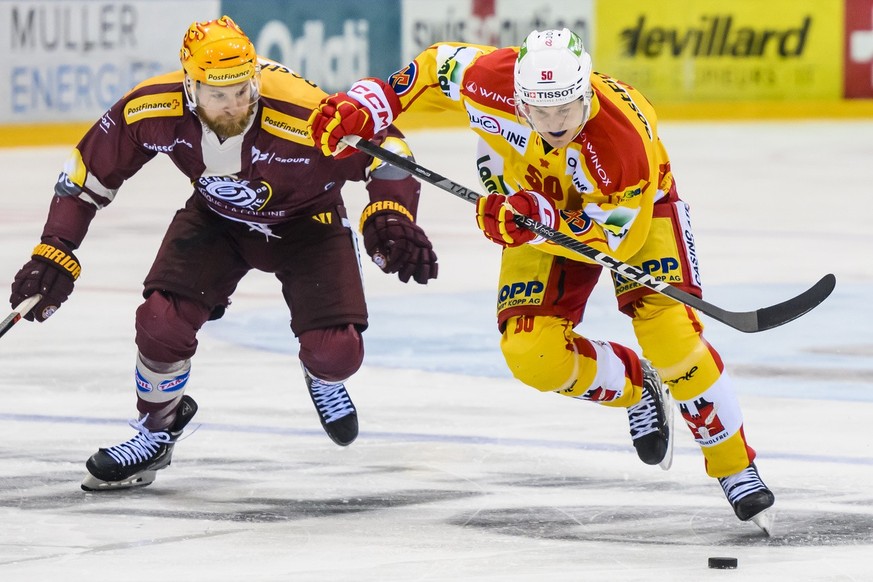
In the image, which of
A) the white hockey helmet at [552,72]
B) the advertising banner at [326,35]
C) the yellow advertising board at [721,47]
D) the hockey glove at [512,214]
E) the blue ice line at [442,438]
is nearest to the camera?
the white hockey helmet at [552,72]

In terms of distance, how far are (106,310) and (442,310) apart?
1.37m

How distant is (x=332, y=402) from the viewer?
5.06m

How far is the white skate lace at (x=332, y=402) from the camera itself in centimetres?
505

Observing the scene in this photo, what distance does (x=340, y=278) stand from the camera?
16.2 ft

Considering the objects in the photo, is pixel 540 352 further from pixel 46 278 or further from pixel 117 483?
pixel 46 278

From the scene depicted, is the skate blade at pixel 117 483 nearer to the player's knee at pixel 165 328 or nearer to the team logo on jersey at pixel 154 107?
the player's knee at pixel 165 328

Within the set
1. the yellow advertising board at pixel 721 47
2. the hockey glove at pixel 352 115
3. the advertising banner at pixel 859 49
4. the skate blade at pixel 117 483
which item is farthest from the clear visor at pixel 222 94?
the advertising banner at pixel 859 49

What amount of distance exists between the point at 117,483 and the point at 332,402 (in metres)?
0.68

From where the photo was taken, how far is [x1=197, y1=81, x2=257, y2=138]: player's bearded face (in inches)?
180

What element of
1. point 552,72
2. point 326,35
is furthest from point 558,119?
point 326,35

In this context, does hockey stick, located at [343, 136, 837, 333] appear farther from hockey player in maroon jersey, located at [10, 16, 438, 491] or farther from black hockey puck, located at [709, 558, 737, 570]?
black hockey puck, located at [709, 558, 737, 570]

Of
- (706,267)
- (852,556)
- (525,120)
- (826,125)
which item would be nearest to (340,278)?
(525,120)

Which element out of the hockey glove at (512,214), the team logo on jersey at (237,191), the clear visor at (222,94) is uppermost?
the clear visor at (222,94)

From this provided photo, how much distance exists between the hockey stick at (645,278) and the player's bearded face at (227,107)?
28cm
